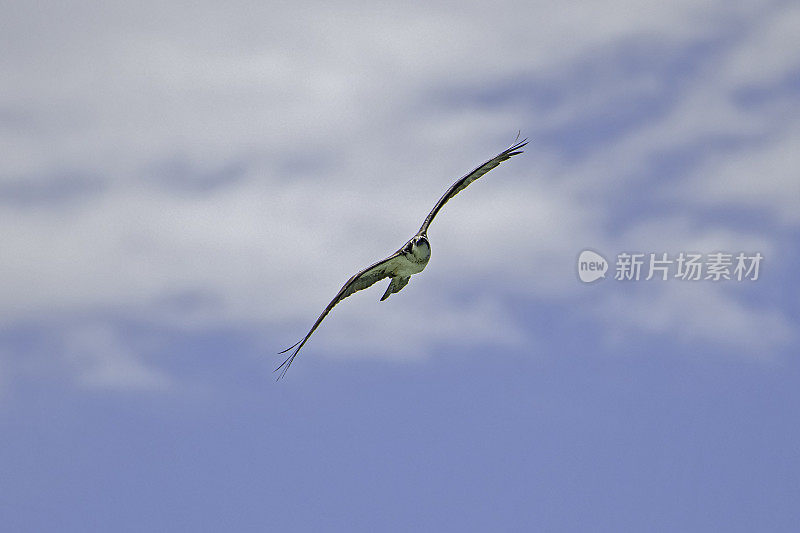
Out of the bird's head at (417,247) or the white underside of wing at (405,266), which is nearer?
the bird's head at (417,247)

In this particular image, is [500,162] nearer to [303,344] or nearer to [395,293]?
[395,293]

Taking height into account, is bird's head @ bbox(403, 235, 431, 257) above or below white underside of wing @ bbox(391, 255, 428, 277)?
above

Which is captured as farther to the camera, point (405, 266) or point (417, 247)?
point (405, 266)

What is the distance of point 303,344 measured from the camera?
105 feet

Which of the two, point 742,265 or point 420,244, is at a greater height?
point 742,265

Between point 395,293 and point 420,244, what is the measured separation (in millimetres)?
2325

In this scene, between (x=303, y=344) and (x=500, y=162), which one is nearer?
(x=303, y=344)

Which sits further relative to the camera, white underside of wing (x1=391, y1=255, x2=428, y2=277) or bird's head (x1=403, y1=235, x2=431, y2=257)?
white underside of wing (x1=391, y1=255, x2=428, y2=277)

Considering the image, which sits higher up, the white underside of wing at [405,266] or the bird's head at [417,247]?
the bird's head at [417,247]

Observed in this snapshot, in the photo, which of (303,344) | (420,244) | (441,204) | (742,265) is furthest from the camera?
(742,265)

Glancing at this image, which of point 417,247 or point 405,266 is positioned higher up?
point 417,247

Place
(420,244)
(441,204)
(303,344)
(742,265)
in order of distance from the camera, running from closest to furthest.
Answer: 1. (303,344)
2. (420,244)
3. (441,204)
4. (742,265)

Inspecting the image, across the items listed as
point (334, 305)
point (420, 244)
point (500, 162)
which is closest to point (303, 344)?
point (334, 305)

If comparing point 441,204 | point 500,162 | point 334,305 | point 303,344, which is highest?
point 500,162
